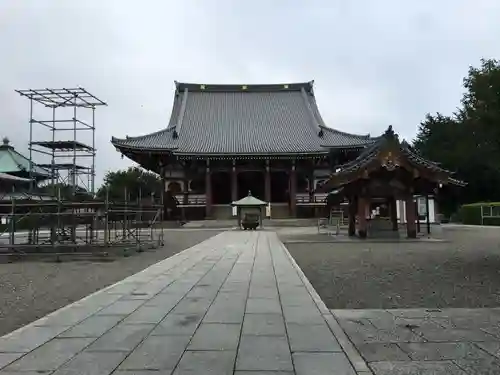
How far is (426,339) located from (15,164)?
49.6m

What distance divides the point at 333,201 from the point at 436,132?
27853 mm

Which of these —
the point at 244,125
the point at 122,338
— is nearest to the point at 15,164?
the point at 244,125

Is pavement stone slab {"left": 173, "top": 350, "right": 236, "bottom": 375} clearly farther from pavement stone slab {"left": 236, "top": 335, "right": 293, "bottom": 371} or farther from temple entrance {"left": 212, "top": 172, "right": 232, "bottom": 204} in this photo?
temple entrance {"left": 212, "top": 172, "right": 232, "bottom": 204}

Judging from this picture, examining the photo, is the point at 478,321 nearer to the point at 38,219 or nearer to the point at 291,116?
the point at 38,219

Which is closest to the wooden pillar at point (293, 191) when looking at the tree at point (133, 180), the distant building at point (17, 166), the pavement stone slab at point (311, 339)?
the distant building at point (17, 166)

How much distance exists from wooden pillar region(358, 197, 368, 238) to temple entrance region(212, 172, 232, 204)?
19.9 meters

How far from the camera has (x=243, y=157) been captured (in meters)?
36.7

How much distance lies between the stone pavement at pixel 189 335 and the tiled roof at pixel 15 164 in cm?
4158

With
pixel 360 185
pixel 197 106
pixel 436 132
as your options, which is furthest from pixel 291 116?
pixel 360 185

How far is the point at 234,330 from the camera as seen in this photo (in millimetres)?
5059

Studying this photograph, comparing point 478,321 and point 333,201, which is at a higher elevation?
point 333,201

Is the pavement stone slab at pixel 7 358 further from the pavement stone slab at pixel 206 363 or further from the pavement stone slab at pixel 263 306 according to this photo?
the pavement stone slab at pixel 263 306

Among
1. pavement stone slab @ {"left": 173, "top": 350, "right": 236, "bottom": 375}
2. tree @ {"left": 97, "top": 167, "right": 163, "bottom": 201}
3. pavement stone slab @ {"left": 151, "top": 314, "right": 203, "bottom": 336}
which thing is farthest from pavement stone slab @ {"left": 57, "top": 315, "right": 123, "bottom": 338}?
tree @ {"left": 97, "top": 167, "right": 163, "bottom": 201}

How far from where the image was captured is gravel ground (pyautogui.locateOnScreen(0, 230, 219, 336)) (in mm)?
6367
